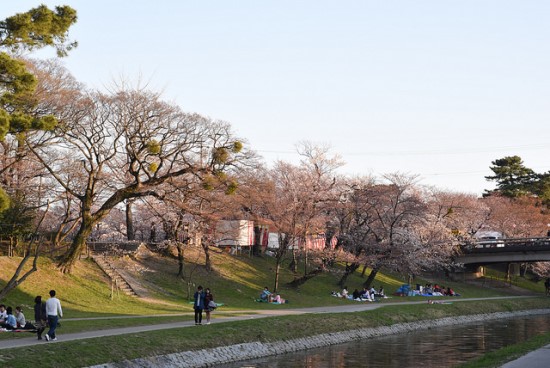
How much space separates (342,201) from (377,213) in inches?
204

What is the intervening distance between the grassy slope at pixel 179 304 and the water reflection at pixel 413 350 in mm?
2042

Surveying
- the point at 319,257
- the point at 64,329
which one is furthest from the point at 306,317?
the point at 319,257

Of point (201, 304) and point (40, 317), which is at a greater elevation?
point (201, 304)

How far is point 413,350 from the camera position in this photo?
109ft

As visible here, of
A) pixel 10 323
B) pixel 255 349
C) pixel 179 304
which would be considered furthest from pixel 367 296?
pixel 10 323

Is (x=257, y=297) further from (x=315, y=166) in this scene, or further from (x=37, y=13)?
(x=37, y=13)

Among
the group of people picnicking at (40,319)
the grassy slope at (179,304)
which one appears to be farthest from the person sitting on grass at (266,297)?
the group of people picnicking at (40,319)

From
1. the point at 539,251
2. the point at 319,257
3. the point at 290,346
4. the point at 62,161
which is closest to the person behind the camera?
the point at 290,346

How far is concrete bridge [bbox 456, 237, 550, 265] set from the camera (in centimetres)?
7838

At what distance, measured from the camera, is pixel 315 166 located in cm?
6406

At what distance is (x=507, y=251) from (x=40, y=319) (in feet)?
209

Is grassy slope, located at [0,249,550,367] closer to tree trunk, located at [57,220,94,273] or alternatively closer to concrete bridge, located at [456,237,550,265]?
tree trunk, located at [57,220,94,273]

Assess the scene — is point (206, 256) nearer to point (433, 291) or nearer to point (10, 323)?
point (433, 291)

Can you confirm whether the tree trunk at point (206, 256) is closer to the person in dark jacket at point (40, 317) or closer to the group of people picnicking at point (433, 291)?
the group of people picnicking at point (433, 291)
